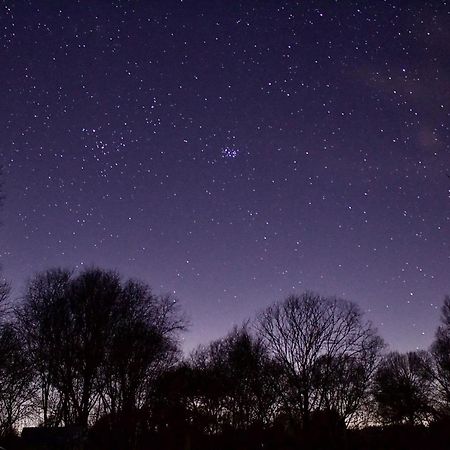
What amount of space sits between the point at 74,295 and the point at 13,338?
611cm

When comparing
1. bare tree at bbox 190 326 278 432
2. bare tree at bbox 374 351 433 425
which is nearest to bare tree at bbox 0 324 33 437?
bare tree at bbox 190 326 278 432

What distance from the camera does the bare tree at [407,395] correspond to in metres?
54.2

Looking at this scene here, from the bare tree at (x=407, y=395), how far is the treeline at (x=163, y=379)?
10.3 ft

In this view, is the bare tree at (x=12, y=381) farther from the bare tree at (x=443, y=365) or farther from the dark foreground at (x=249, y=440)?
the bare tree at (x=443, y=365)

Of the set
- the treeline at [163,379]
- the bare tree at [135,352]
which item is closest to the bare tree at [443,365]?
the treeline at [163,379]

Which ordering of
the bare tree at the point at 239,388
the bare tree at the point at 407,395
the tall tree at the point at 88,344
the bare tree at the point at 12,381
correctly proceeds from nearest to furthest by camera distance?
the bare tree at the point at 12,381, the tall tree at the point at 88,344, the bare tree at the point at 239,388, the bare tree at the point at 407,395

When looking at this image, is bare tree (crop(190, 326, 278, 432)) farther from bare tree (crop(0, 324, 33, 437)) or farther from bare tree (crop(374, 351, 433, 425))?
bare tree (crop(0, 324, 33, 437))

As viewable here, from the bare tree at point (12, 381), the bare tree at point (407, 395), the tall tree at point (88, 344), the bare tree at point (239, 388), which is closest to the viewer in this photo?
the bare tree at point (12, 381)

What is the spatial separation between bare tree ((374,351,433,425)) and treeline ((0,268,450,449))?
3.14m

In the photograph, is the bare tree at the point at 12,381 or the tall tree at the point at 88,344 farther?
the tall tree at the point at 88,344

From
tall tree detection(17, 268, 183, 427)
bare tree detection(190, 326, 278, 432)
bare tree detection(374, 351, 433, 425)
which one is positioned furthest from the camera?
bare tree detection(374, 351, 433, 425)

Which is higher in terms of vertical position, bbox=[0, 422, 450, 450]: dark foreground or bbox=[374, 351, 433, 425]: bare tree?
bbox=[374, 351, 433, 425]: bare tree

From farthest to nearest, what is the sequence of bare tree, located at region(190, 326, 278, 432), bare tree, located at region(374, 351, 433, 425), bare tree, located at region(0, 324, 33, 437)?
bare tree, located at region(374, 351, 433, 425) < bare tree, located at region(190, 326, 278, 432) < bare tree, located at region(0, 324, 33, 437)

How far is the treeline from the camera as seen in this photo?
31.0 metres
